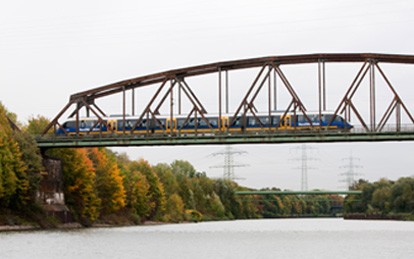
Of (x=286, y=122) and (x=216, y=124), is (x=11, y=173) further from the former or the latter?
(x=286, y=122)

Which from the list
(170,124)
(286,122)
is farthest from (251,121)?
(170,124)

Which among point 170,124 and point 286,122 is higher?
point 170,124

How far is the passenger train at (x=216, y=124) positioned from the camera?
110 m

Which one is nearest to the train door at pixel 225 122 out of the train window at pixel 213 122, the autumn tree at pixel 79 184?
the train window at pixel 213 122

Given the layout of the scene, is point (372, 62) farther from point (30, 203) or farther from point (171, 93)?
point (30, 203)

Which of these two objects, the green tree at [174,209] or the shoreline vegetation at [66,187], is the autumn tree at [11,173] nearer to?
the shoreline vegetation at [66,187]

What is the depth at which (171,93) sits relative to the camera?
110 metres

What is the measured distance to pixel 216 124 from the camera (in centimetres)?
11519

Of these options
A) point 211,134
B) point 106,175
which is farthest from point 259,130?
point 106,175

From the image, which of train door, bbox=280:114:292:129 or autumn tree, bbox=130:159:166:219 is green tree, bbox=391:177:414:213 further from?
train door, bbox=280:114:292:129

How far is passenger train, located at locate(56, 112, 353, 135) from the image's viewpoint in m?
110

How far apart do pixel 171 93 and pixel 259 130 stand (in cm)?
1218

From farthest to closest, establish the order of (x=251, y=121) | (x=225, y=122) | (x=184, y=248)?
(x=225, y=122), (x=251, y=121), (x=184, y=248)

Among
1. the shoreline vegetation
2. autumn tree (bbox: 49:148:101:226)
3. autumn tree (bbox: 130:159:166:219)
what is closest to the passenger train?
autumn tree (bbox: 49:148:101:226)
